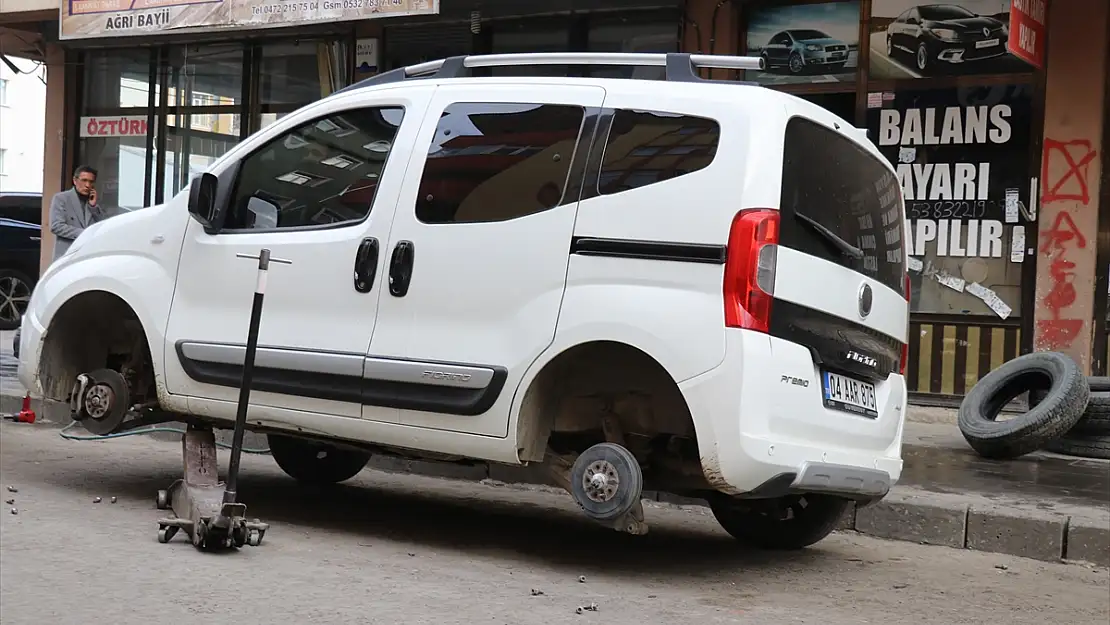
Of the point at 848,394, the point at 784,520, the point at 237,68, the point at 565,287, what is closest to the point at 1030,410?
the point at 784,520

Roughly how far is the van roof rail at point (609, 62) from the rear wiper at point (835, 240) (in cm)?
62

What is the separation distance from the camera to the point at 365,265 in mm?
5582

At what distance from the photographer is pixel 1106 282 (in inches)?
414

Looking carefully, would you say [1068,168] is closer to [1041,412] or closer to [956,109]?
[956,109]

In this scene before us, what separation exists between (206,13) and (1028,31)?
26.9 feet

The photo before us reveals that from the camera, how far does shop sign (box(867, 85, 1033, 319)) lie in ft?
35.4

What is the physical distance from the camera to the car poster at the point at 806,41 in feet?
37.8

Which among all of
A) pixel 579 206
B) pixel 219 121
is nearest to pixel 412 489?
pixel 579 206

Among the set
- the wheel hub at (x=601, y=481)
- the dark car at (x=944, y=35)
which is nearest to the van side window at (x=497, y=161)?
the wheel hub at (x=601, y=481)

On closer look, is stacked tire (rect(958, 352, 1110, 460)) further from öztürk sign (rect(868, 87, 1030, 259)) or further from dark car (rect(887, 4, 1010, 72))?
dark car (rect(887, 4, 1010, 72))

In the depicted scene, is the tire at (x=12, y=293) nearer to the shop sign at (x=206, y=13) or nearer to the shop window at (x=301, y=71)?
the shop sign at (x=206, y=13)

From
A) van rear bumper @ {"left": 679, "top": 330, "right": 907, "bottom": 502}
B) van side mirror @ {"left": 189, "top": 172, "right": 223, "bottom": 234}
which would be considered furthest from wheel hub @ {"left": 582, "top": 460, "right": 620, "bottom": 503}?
van side mirror @ {"left": 189, "top": 172, "right": 223, "bottom": 234}

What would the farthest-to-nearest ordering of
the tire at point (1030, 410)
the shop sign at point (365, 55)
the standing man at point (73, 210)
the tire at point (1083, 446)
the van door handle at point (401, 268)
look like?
1. the shop sign at point (365, 55)
2. the standing man at point (73, 210)
3. the tire at point (1083, 446)
4. the tire at point (1030, 410)
5. the van door handle at point (401, 268)

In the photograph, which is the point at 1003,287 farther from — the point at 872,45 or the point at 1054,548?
the point at 1054,548
